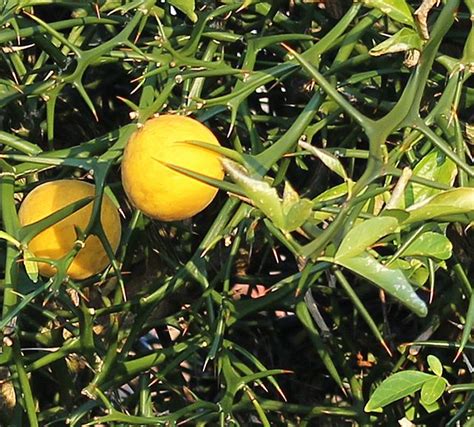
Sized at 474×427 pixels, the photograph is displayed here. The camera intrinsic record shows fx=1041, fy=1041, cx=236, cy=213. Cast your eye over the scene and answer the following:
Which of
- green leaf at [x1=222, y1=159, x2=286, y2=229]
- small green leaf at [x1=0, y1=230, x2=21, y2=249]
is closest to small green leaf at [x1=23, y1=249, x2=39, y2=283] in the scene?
small green leaf at [x1=0, y1=230, x2=21, y2=249]

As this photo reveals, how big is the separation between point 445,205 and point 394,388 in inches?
8.3

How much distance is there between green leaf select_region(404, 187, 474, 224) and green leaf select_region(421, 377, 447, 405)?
21 centimetres

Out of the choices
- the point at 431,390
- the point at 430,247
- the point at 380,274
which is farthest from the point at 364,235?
the point at 431,390

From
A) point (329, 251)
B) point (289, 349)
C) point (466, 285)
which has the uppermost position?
point (329, 251)

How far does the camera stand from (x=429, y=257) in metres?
0.74

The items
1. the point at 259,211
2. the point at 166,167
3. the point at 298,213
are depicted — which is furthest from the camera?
the point at 259,211

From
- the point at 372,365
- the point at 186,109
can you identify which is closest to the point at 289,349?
the point at 372,365

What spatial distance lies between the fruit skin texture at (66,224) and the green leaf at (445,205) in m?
0.28

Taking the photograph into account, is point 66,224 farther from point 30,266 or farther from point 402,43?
point 402,43

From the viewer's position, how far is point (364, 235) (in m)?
0.60

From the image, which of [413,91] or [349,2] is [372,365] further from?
[413,91]

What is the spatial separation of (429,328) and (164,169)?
0.49 m

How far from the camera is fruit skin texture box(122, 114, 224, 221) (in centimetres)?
69

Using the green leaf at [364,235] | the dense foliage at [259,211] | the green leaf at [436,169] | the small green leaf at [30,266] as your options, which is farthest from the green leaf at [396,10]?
the small green leaf at [30,266]
